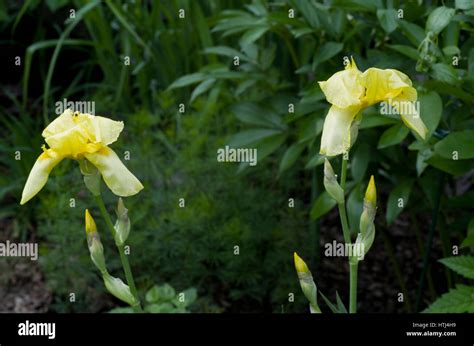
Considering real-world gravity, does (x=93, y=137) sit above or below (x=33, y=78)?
below

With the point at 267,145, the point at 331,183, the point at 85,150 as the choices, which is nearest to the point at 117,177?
the point at 85,150

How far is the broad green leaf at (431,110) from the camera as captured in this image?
2125 mm

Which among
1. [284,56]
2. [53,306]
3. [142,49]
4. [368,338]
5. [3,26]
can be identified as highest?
[3,26]

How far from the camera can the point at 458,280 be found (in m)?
3.02

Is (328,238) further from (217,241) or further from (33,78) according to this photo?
(33,78)

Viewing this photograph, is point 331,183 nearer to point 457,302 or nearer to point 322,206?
point 457,302

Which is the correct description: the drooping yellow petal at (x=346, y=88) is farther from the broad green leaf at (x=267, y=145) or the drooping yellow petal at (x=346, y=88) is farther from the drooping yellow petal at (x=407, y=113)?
the broad green leaf at (x=267, y=145)

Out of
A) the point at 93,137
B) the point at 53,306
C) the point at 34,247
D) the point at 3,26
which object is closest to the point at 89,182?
the point at 93,137

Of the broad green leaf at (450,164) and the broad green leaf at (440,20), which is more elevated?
the broad green leaf at (440,20)

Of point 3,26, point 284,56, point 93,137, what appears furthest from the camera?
point 3,26

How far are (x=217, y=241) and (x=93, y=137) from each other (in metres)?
1.67

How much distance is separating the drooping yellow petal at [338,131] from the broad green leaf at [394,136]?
0.99m

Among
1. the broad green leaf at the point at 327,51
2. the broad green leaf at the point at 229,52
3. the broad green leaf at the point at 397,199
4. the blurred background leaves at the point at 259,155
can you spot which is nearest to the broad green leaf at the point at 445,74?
the blurred background leaves at the point at 259,155

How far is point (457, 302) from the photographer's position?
1957 millimetres
